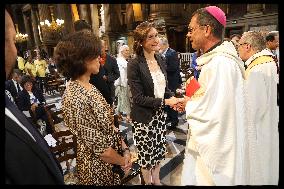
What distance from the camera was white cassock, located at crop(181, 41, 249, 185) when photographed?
1.75 metres

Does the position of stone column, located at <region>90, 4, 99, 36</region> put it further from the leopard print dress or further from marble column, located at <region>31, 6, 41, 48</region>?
the leopard print dress

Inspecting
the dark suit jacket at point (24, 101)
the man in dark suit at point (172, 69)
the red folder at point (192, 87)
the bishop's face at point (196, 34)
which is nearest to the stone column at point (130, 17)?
the man in dark suit at point (172, 69)

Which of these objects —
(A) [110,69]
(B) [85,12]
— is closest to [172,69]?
(A) [110,69]

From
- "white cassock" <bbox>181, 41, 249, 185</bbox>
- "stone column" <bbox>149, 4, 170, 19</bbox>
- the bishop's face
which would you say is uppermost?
"stone column" <bbox>149, 4, 170, 19</bbox>

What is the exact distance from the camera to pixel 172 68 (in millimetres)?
5000

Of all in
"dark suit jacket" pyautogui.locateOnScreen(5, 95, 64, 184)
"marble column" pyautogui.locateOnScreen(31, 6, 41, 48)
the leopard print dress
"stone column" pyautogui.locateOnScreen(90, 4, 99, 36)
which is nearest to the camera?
"dark suit jacket" pyautogui.locateOnScreen(5, 95, 64, 184)

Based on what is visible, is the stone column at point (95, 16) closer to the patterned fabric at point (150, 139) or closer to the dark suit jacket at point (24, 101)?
the dark suit jacket at point (24, 101)

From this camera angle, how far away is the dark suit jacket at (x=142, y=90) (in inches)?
99.9

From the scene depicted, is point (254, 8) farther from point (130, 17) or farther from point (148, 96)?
point (148, 96)

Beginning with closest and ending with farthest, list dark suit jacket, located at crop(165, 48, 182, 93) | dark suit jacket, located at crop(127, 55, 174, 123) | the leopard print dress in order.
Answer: the leopard print dress, dark suit jacket, located at crop(127, 55, 174, 123), dark suit jacket, located at crop(165, 48, 182, 93)

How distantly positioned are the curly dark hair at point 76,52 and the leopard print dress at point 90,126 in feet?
0.31

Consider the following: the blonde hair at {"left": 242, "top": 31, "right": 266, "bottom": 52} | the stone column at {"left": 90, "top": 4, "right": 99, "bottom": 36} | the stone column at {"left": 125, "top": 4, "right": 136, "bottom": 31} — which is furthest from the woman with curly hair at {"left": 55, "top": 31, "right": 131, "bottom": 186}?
the stone column at {"left": 90, "top": 4, "right": 99, "bottom": 36}

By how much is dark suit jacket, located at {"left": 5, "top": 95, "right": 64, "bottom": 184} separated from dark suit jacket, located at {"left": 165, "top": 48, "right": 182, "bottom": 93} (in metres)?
4.25

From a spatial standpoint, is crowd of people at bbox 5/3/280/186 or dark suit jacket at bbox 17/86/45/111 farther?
dark suit jacket at bbox 17/86/45/111
